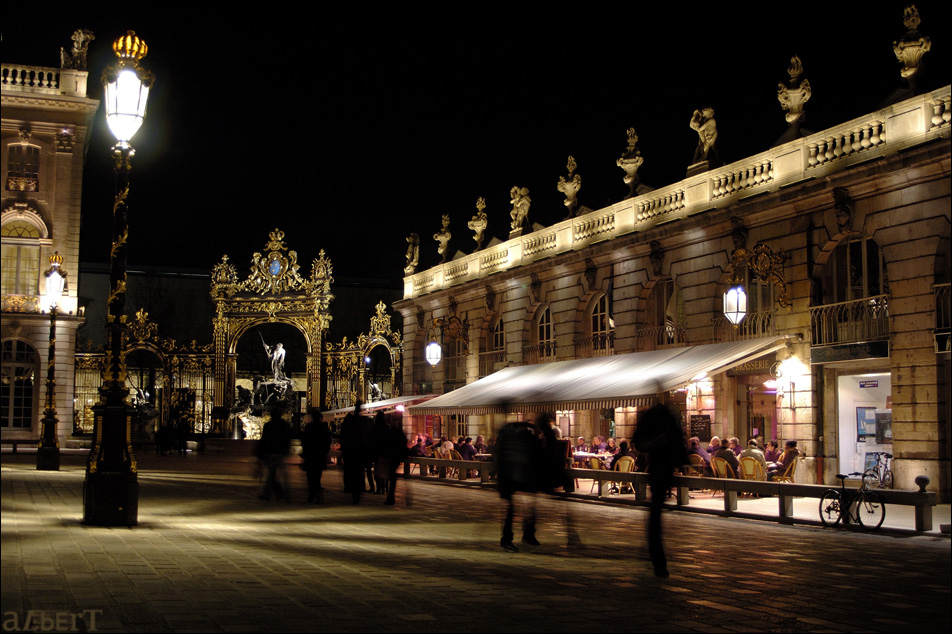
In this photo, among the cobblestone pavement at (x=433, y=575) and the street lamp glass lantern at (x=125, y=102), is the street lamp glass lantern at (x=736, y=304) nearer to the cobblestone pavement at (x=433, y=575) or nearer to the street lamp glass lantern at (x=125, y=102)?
the cobblestone pavement at (x=433, y=575)

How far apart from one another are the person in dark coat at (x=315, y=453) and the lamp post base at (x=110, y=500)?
5.55 m

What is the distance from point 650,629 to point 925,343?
13.8 meters

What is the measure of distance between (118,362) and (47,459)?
46.6 ft

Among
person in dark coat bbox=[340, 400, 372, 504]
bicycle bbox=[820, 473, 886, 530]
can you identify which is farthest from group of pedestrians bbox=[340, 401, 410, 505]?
bicycle bbox=[820, 473, 886, 530]

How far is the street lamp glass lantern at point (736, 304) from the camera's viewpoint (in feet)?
70.4

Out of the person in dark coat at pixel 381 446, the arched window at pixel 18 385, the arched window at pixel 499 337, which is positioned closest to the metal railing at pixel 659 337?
the arched window at pixel 499 337

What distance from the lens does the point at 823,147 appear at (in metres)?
21.3

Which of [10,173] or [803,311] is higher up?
[10,173]

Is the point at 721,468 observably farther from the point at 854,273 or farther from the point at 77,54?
the point at 77,54

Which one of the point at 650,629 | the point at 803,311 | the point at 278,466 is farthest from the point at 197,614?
the point at 803,311

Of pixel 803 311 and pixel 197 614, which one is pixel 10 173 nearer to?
pixel 803 311

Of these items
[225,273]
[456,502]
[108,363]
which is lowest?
[456,502]

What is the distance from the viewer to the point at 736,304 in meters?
21.5

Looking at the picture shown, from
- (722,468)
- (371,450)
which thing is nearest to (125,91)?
(371,450)
